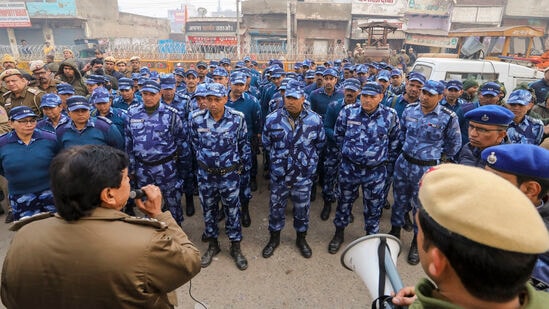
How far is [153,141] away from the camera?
3709mm

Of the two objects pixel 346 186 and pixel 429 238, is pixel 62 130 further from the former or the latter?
pixel 429 238

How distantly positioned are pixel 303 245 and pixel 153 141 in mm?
2309

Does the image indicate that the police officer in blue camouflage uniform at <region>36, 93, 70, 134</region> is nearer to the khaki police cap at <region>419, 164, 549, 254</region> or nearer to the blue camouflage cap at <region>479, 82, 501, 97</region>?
the khaki police cap at <region>419, 164, 549, 254</region>

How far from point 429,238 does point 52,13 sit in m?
36.0

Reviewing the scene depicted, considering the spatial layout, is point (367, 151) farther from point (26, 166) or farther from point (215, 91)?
point (26, 166)

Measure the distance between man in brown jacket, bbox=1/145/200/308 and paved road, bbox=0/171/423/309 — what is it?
2089 millimetres

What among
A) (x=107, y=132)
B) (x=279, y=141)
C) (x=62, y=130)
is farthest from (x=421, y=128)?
(x=62, y=130)

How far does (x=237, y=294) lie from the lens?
3.34 m

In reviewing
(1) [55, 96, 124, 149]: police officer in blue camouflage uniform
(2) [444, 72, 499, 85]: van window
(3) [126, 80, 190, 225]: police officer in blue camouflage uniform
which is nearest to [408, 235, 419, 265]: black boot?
(3) [126, 80, 190, 225]: police officer in blue camouflage uniform

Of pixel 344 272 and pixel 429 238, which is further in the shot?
pixel 344 272

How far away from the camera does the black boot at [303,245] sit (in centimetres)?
396

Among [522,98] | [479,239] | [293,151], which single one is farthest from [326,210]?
[479,239]

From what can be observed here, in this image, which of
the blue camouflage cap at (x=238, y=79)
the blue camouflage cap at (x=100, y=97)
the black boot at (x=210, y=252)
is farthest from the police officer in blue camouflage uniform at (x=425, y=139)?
the blue camouflage cap at (x=100, y=97)

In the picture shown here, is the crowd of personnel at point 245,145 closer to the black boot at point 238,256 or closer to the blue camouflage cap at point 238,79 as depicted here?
the black boot at point 238,256
